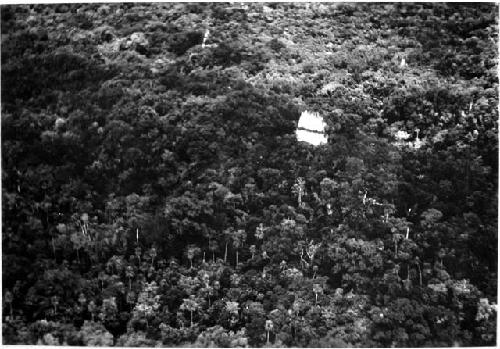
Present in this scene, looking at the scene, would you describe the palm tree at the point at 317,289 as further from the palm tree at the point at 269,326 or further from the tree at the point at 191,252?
the tree at the point at 191,252

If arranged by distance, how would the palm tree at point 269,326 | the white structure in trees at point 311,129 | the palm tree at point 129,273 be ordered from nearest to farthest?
the palm tree at point 269,326
the palm tree at point 129,273
the white structure in trees at point 311,129

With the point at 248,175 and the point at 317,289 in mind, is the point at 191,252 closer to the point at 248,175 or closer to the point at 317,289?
the point at 248,175

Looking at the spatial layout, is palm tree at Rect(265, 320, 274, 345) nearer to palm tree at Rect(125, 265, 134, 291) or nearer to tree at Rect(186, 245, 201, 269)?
tree at Rect(186, 245, 201, 269)

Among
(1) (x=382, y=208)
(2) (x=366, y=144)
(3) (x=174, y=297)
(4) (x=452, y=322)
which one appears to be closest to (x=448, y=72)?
(2) (x=366, y=144)

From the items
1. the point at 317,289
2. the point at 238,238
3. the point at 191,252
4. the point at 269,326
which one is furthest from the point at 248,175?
the point at 269,326

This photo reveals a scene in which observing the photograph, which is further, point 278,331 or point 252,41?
point 252,41

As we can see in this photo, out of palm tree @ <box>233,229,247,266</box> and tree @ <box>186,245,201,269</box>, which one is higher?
palm tree @ <box>233,229,247,266</box>

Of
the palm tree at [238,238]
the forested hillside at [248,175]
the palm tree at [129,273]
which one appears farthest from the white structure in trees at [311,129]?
the palm tree at [129,273]

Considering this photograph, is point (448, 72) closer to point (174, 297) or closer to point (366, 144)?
point (366, 144)

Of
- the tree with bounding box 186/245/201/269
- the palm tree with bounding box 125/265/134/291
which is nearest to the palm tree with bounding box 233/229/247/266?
the tree with bounding box 186/245/201/269
